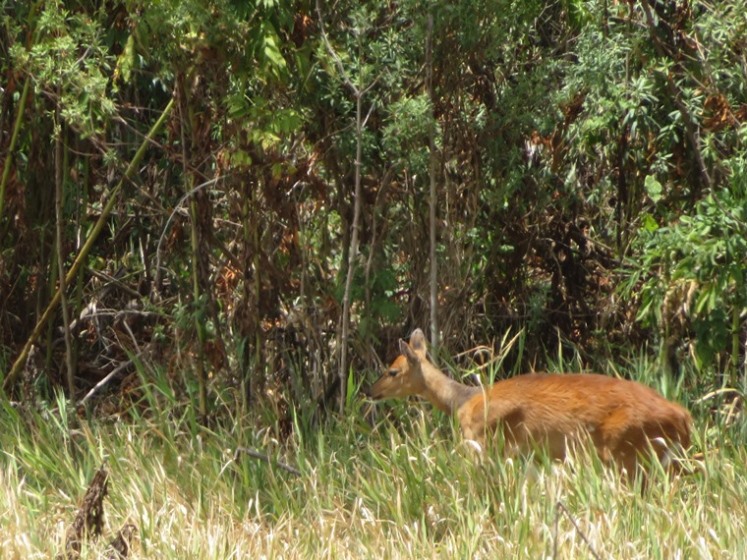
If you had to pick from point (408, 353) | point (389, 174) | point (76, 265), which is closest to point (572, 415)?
point (408, 353)

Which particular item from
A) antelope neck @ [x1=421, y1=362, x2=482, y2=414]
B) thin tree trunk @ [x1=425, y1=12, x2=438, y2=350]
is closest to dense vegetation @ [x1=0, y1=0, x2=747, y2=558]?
thin tree trunk @ [x1=425, y1=12, x2=438, y2=350]

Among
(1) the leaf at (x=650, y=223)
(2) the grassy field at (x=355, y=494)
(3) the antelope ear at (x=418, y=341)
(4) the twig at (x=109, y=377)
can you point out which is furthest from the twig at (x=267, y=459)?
(1) the leaf at (x=650, y=223)

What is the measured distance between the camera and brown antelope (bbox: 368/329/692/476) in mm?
7867

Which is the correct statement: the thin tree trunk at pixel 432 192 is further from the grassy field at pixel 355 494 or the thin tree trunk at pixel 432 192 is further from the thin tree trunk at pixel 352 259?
the grassy field at pixel 355 494

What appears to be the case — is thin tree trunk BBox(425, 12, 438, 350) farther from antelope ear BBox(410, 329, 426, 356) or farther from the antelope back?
the antelope back

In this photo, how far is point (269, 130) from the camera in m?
8.17

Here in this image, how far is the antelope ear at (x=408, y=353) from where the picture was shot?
856 cm

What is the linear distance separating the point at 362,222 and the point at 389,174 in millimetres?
402

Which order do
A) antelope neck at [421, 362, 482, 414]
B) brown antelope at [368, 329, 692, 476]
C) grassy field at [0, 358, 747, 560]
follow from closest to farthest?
1. grassy field at [0, 358, 747, 560]
2. brown antelope at [368, 329, 692, 476]
3. antelope neck at [421, 362, 482, 414]

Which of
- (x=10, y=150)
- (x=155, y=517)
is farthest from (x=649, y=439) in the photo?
(x=10, y=150)

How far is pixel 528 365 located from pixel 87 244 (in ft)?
10.8

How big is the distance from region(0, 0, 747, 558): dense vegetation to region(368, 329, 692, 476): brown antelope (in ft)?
1.06

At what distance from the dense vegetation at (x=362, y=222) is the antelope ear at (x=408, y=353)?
393 millimetres

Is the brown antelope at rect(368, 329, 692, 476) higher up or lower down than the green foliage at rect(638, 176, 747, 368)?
lower down
